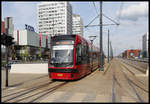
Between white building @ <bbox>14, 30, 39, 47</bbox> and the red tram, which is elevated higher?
white building @ <bbox>14, 30, 39, 47</bbox>

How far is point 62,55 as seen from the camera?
10.4m

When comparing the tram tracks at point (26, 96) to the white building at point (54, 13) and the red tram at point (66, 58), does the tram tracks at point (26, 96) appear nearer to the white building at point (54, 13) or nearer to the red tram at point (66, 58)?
the red tram at point (66, 58)

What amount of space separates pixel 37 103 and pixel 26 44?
6293 centimetres

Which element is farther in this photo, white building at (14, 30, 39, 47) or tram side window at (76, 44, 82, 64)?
white building at (14, 30, 39, 47)

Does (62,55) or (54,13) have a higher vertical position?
(54,13)

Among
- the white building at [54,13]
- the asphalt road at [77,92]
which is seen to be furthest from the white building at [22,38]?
the asphalt road at [77,92]

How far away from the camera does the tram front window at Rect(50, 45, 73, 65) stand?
1025cm

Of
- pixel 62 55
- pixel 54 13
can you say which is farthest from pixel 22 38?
pixel 62 55

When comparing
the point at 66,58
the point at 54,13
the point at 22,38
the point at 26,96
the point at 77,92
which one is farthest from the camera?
the point at 22,38

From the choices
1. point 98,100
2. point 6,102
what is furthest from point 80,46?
point 6,102

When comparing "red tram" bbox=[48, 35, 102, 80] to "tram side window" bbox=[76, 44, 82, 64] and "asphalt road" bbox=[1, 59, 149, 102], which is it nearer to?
"tram side window" bbox=[76, 44, 82, 64]

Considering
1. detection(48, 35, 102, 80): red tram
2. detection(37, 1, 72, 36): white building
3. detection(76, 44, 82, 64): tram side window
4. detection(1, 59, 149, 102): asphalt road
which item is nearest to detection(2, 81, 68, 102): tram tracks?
detection(1, 59, 149, 102): asphalt road

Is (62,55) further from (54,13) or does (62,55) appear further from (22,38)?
(22,38)

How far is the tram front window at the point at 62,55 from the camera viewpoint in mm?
10250
